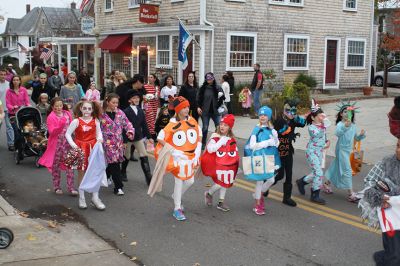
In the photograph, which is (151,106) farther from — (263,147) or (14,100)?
(263,147)

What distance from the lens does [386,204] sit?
14.6 feet

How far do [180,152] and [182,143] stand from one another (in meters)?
0.13

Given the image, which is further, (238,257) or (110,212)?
(110,212)

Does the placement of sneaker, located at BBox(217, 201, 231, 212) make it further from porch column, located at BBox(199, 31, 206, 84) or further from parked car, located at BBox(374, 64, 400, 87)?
parked car, located at BBox(374, 64, 400, 87)

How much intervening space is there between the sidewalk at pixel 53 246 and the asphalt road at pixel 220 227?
233 millimetres

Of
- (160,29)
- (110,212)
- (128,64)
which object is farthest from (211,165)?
(128,64)

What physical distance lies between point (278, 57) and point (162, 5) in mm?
5702

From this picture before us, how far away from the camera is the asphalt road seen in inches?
222

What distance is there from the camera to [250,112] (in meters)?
18.9

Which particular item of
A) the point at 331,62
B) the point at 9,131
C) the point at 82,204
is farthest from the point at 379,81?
the point at 82,204

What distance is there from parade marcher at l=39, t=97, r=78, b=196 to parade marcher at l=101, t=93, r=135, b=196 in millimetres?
631

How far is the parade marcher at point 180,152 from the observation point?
Answer: 6.88 meters

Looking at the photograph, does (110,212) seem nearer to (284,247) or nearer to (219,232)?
(219,232)

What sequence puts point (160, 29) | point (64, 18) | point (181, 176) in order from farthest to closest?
point (64, 18), point (160, 29), point (181, 176)
